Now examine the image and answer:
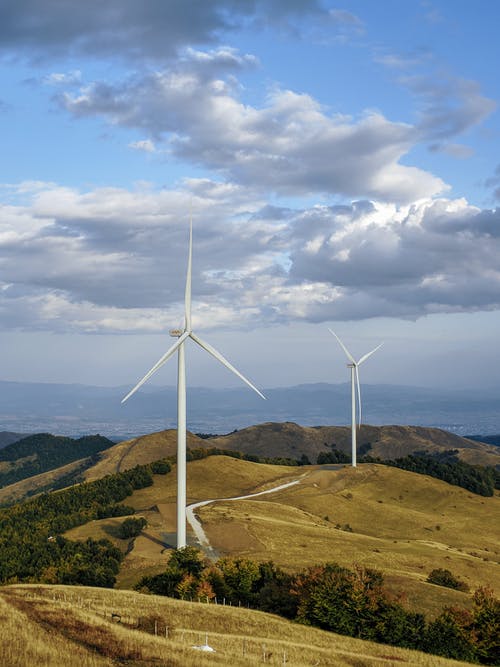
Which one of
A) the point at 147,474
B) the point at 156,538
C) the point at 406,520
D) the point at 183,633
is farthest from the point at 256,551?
the point at 147,474

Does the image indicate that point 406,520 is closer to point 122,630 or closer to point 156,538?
point 156,538

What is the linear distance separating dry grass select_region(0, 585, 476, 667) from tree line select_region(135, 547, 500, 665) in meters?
2.62

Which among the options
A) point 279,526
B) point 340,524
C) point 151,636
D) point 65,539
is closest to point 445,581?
point 279,526

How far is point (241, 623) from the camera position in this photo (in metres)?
51.6

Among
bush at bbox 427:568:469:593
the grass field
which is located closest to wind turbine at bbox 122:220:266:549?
the grass field

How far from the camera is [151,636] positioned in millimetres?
42281

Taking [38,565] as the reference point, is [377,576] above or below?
above

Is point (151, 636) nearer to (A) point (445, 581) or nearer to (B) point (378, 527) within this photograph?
(A) point (445, 581)

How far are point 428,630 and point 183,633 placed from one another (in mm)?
21062

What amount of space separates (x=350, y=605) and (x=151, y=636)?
20389mm

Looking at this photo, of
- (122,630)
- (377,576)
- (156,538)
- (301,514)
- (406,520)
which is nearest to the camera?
(122,630)

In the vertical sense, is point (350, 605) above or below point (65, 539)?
above

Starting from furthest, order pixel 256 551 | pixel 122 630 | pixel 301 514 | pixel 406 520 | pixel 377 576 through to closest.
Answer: pixel 406 520, pixel 301 514, pixel 256 551, pixel 377 576, pixel 122 630

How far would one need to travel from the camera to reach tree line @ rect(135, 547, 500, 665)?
175 feet
